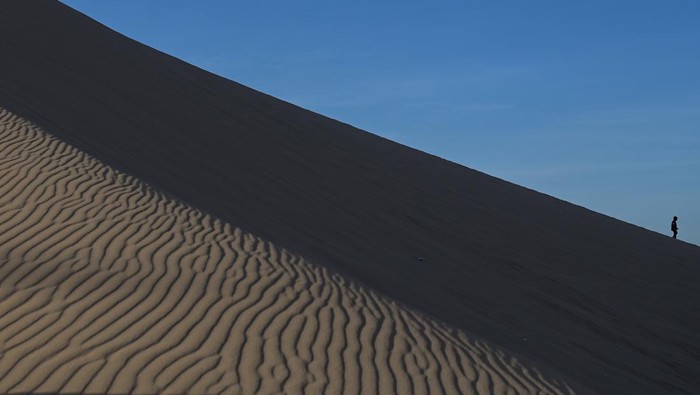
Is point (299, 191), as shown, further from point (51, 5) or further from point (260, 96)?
point (51, 5)

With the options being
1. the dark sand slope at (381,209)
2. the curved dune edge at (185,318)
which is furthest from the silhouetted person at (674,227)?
the curved dune edge at (185,318)

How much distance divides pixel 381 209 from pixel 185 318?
11142 mm

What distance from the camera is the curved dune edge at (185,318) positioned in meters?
6.78

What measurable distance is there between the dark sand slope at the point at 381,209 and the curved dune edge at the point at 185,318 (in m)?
1.60

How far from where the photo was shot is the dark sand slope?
12.8m

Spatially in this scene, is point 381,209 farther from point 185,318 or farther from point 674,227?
point 674,227

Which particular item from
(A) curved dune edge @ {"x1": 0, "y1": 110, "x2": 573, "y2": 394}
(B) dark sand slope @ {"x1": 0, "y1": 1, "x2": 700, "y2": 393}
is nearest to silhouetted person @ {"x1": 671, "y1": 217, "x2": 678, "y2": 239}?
(B) dark sand slope @ {"x1": 0, "y1": 1, "x2": 700, "y2": 393}

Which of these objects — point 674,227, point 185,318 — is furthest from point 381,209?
point 674,227

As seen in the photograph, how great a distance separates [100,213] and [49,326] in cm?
331

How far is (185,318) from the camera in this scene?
7.79m

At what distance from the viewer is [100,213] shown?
10438mm

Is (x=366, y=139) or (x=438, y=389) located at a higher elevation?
(x=366, y=139)

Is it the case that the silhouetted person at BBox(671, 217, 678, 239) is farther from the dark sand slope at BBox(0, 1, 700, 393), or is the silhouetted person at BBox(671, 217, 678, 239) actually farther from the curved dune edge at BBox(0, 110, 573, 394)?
the curved dune edge at BBox(0, 110, 573, 394)

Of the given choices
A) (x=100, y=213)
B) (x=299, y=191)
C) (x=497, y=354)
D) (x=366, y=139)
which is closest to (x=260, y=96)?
(x=366, y=139)
